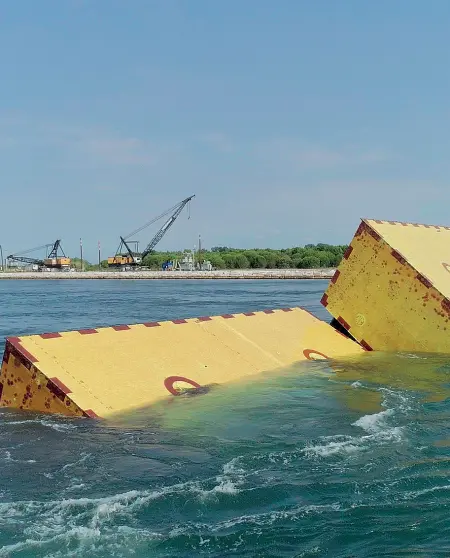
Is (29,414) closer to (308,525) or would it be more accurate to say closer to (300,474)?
(300,474)

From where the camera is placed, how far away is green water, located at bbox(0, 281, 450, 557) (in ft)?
14.7

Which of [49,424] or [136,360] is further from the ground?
[136,360]

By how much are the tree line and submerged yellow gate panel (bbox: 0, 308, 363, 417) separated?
116 m

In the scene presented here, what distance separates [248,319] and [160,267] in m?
128

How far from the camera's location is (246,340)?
11594 millimetres

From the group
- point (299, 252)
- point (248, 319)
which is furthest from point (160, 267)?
point (248, 319)

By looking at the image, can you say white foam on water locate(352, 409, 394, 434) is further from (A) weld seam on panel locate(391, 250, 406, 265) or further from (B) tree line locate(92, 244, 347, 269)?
(B) tree line locate(92, 244, 347, 269)

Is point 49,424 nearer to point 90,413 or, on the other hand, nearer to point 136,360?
point 90,413

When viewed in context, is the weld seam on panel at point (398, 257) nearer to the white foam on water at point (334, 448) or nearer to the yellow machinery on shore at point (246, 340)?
the yellow machinery on shore at point (246, 340)

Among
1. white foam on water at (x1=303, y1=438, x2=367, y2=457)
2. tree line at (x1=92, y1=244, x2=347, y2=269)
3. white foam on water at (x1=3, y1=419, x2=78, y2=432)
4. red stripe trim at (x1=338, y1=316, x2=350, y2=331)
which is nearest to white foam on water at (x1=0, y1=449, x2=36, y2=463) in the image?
white foam on water at (x1=3, y1=419, x2=78, y2=432)

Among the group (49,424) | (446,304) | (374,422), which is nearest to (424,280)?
(446,304)

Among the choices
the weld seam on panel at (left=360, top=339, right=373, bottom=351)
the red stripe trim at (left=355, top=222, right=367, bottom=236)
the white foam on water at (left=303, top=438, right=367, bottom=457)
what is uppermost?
the red stripe trim at (left=355, top=222, right=367, bottom=236)

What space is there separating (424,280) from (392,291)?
0.73 m

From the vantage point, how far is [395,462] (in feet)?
19.6
